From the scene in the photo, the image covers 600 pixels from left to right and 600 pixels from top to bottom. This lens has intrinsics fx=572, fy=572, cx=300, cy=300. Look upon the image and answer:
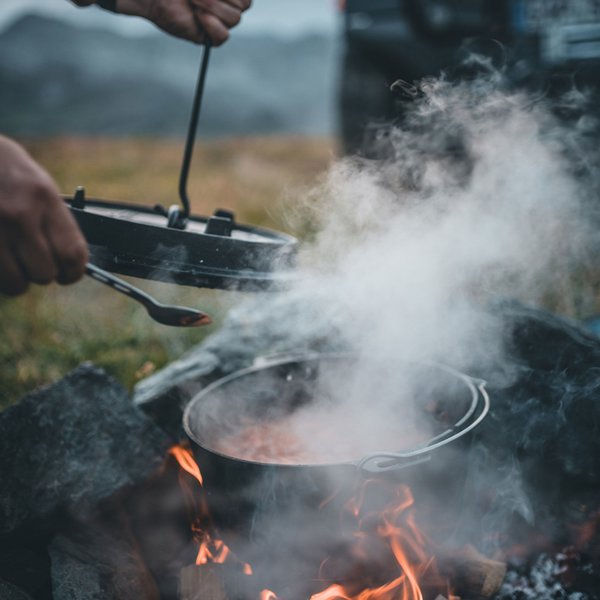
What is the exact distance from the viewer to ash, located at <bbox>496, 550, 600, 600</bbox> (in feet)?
7.02

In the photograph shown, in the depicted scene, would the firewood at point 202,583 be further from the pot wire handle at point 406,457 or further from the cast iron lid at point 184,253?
the cast iron lid at point 184,253

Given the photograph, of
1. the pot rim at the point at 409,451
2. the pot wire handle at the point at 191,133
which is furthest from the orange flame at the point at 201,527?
the pot wire handle at the point at 191,133

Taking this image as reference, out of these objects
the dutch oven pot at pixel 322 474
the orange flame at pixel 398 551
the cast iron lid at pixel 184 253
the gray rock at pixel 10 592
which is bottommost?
the gray rock at pixel 10 592

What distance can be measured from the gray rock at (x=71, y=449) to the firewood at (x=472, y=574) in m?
1.24

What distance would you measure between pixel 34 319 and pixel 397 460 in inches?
156

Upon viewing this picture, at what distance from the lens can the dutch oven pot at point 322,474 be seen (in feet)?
5.62

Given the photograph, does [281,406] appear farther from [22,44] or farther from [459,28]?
[22,44]

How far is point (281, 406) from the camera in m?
2.69

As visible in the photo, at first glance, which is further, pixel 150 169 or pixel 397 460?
pixel 150 169

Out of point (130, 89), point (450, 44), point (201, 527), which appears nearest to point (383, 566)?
point (201, 527)

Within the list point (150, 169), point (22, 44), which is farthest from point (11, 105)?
point (150, 169)

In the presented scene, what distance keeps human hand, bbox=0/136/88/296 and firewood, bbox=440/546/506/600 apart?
1.68 meters

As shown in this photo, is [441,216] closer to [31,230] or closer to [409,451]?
[409,451]

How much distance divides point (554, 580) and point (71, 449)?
1.97m
